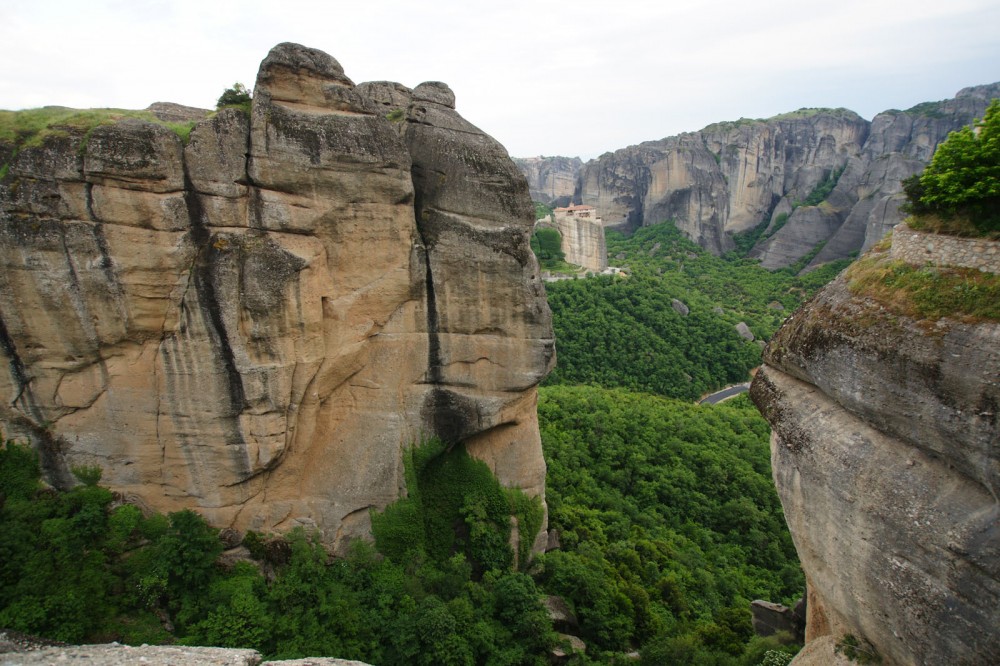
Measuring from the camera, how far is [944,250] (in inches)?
344

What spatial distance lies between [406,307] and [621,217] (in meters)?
75.8

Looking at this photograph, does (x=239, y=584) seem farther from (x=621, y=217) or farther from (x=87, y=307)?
(x=621, y=217)

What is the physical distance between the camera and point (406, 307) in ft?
46.2

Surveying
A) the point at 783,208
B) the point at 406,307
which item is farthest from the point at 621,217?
the point at 406,307

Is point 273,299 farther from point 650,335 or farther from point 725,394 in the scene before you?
point 725,394

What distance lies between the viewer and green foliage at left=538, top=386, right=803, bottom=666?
15336 mm

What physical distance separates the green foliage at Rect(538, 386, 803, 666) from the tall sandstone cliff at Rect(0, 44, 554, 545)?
21.5ft

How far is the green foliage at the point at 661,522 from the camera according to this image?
15.3 meters

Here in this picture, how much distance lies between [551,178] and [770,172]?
1847 inches

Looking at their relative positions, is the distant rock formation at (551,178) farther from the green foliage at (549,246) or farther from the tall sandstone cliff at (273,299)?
the tall sandstone cliff at (273,299)

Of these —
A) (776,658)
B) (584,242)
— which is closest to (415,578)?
(776,658)

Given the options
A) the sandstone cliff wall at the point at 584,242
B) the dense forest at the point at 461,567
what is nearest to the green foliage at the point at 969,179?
the dense forest at the point at 461,567

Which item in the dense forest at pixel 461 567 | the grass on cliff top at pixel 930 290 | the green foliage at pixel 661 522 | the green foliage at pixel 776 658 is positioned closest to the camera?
the grass on cliff top at pixel 930 290

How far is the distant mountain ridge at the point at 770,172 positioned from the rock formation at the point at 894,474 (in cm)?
6608
